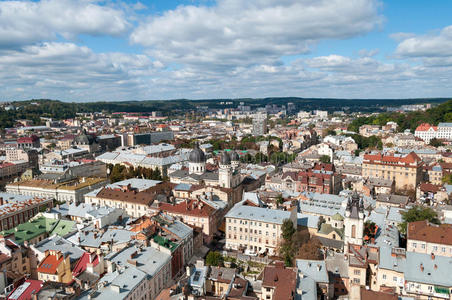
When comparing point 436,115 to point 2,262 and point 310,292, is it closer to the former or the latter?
point 310,292

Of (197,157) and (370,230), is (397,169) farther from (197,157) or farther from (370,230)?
(197,157)

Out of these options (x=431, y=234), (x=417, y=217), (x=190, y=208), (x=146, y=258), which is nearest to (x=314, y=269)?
(x=431, y=234)

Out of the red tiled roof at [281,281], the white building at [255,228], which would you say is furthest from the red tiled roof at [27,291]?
the white building at [255,228]

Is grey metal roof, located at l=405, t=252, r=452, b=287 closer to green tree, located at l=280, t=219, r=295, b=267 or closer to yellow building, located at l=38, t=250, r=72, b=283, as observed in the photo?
green tree, located at l=280, t=219, r=295, b=267

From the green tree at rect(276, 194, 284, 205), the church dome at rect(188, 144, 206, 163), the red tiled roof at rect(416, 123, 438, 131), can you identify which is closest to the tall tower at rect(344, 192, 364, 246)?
the green tree at rect(276, 194, 284, 205)

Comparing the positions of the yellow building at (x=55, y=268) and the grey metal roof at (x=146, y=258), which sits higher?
the grey metal roof at (x=146, y=258)

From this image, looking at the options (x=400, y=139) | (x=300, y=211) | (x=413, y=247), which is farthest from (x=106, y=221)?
(x=400, y=139)

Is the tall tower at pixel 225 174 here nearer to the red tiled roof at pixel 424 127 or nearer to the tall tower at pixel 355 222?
the tall tower at pixel 355 222

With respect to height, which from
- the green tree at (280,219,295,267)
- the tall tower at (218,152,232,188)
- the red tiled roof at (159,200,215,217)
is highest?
the tall tower at (218,152,232,188)
